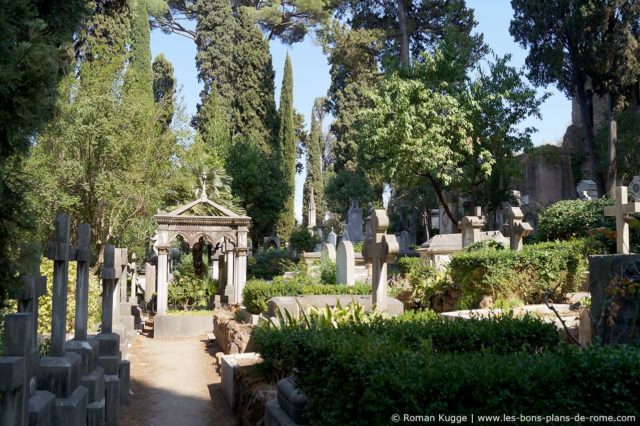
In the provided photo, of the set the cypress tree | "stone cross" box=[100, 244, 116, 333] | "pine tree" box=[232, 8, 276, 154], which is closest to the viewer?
"stone cross" box=[100, 244, 116, 333]

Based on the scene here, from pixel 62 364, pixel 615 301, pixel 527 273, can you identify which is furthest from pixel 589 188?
pixel 62 364

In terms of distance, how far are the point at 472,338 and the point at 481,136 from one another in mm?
18621

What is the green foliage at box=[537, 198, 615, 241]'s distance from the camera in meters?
16.2

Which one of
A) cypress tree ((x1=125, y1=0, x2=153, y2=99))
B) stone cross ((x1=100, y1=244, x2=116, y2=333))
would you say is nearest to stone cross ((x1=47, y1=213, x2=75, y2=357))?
stone cross ((x1=100, y1=244, x2=116, y2=333))

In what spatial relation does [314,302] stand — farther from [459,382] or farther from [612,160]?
[612,160]

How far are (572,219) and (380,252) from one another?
9.24 meters

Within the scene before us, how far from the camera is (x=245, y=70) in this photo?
37.7m

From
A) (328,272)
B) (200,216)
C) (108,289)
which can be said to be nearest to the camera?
(108,289)

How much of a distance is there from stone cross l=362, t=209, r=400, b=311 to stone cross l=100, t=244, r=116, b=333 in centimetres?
377

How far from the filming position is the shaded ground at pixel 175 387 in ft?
27.1

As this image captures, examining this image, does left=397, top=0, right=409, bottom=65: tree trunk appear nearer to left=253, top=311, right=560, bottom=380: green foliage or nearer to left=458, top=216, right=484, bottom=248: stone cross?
left=458, top=216, right=484, bottom=248: stone cross

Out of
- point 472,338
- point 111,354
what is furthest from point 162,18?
point 472,338

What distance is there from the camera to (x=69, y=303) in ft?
37.8

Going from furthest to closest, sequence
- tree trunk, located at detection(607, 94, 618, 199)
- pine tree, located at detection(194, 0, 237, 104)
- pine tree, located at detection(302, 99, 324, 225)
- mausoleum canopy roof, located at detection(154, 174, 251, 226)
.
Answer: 1. pine tree, located at detection(302, 99, 324, 225)
2. pine tree, located at detection(194, 0, 237, 104)
3. tree trunk, located at detection(607, 94, 618, 199)
4. mausoleum canopy roof, located at detection(154, 174, 251, 226)
